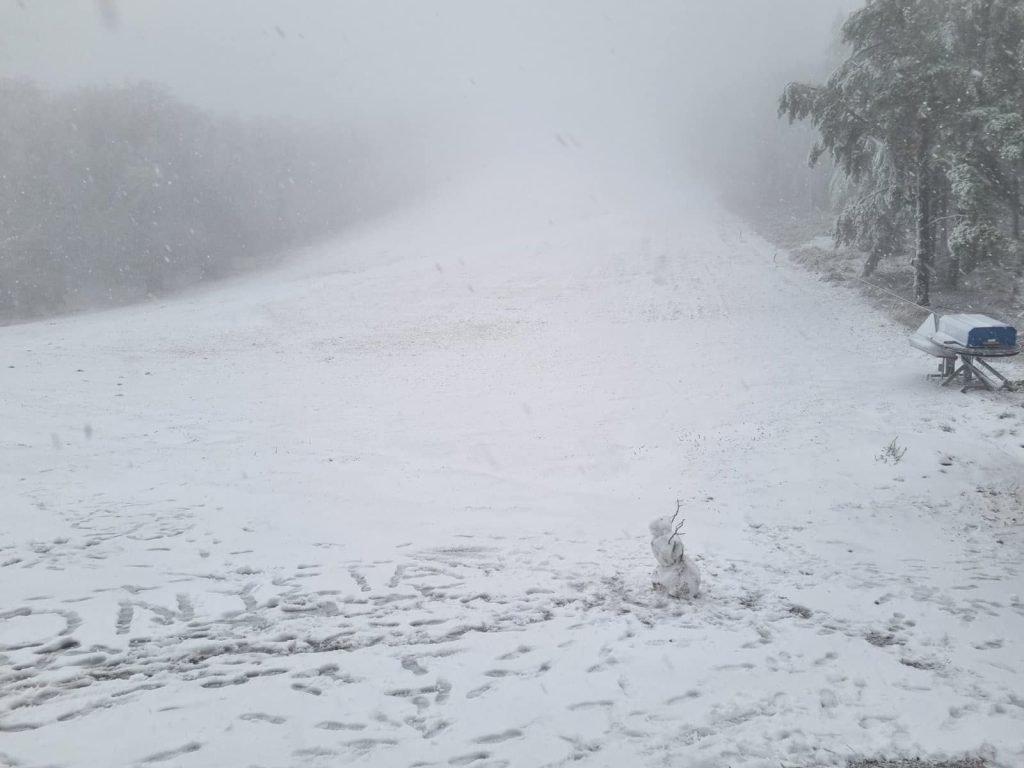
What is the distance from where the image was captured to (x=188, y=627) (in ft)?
23.1

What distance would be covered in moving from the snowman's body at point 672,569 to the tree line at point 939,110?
59.8 ft

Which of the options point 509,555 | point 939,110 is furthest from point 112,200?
point 939,110

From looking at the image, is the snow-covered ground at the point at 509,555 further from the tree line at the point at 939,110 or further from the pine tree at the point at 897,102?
the pine tree at the point at 897,102

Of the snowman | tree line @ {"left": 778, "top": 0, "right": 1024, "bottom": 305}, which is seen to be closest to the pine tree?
tree line @ {"left": 778, "top": 0, "right": 1024, "bottom": 305}

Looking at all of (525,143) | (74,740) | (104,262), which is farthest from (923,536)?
(525,143)

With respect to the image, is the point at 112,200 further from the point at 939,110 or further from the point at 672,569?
→ the point at 672,569

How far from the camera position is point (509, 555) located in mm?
9625

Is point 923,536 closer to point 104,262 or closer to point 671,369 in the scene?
point 671,369

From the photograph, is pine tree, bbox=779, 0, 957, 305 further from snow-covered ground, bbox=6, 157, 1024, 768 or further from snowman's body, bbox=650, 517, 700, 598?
snowman's body, bbox=650, 517, 700, 598

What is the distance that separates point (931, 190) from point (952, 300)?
432 cm

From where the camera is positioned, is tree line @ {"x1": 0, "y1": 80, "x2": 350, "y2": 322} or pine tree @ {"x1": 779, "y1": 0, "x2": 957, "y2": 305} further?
tree line @ {"x1": 0, "y1": 80, "x2": 350, "y2": 322}

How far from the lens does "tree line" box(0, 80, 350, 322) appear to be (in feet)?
133

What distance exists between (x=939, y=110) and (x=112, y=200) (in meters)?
49.5

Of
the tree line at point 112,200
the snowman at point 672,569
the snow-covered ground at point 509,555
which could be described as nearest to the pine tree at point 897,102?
the snow-covered ground at point 509,555
